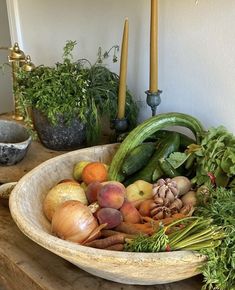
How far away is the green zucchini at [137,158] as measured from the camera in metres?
0.84

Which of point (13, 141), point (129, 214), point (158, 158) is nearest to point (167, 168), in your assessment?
point (158, 158)

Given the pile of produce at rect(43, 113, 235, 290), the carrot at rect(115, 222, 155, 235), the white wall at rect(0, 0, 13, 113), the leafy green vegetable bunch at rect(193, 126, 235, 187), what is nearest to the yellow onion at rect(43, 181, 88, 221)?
the pile of produce at rect(43, 113, 235, 290)

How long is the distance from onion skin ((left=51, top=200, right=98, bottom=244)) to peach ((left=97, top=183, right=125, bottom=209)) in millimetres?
40

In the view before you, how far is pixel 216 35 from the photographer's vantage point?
0.88 m

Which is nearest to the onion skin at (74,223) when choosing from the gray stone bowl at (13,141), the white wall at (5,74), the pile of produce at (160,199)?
the pile of produce at (160,199)

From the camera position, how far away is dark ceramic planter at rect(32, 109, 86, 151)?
102cm

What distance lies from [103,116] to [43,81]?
181mm

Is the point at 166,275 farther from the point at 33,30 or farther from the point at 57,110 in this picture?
the point at 33,30

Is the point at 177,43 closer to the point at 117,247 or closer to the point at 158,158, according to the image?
the point at 158,158

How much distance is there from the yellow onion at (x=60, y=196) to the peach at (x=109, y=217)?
86 mm

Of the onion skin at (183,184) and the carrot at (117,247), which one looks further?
the onion skin at (183,184)

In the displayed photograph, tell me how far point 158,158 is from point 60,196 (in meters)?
0.22

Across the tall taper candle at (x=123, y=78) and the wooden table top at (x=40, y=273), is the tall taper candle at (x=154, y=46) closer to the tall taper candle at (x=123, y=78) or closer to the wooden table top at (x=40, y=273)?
the tall taper candle at (x=123, y=78)

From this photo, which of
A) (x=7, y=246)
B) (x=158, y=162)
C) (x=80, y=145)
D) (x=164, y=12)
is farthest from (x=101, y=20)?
(x=7, y=246)
